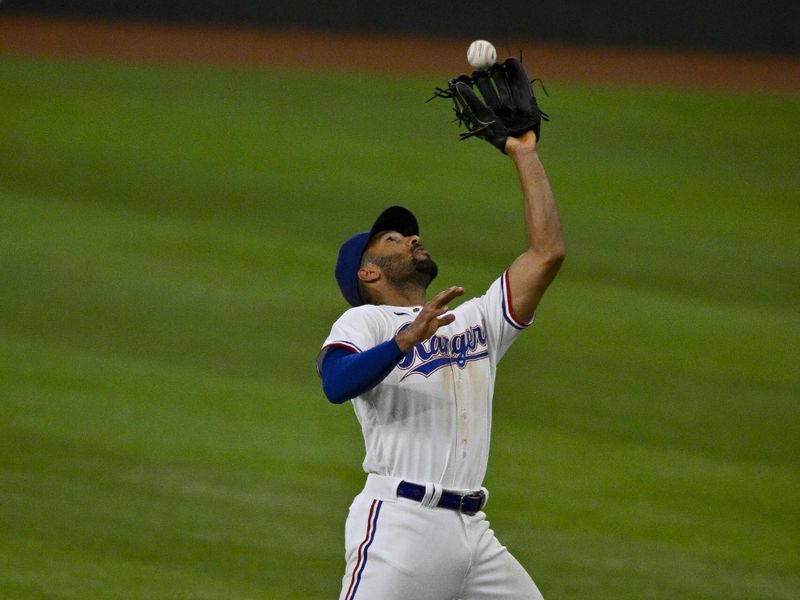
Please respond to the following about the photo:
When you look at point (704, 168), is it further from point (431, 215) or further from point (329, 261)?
point (329, 261)

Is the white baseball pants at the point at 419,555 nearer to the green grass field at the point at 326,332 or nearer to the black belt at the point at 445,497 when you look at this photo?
the black belt at the point at 445,497

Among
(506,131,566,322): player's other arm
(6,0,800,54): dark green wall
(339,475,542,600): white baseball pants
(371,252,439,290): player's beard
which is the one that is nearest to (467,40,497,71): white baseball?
(506,131,566,322): player's other arm

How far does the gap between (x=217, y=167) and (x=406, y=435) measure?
11179mm

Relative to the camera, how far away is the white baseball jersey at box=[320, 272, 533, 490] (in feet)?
15.0

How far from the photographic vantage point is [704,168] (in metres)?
15.6

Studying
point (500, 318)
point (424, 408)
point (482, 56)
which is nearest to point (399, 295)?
point (500, 318)

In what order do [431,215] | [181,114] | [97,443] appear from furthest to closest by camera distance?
[181,114]
[431,215]
[97,443]

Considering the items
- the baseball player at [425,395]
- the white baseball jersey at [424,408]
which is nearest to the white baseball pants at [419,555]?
the baseball player at [425,395]

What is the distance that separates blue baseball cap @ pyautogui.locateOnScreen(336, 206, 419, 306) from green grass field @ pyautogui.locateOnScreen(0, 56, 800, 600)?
2.42m

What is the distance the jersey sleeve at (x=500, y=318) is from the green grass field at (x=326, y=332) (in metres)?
2.54

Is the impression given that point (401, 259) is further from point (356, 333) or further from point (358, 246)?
point (356, 333)

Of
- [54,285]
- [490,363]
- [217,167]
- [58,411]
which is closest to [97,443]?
[58,411]

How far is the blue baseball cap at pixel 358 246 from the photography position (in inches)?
194

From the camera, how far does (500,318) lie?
4844mm
